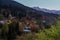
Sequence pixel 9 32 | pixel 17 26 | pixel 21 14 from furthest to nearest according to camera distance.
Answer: pixel 21 14 < pixel 17 26 < pixel 9 32

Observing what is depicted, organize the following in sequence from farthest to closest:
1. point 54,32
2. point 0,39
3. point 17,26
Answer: point 17,26 < point 0,39 < point 54,32

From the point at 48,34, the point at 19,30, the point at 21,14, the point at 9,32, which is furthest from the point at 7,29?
the point at 21,14

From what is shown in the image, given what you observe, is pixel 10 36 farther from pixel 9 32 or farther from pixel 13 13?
pixel 13 13

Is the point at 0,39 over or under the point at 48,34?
under

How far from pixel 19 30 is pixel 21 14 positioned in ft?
28.6

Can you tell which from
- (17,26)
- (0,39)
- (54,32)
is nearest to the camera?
(54,32)

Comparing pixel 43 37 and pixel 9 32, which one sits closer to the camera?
pixel 43 37

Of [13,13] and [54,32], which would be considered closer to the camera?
[54,32]

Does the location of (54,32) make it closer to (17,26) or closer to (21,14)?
(17,26)

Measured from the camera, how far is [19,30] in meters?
14.8

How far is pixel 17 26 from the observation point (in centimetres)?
1460

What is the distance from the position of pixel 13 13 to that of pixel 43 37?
17761 millimetres

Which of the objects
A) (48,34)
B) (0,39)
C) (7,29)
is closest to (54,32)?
(48,34)

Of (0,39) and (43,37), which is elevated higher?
(43,37)
